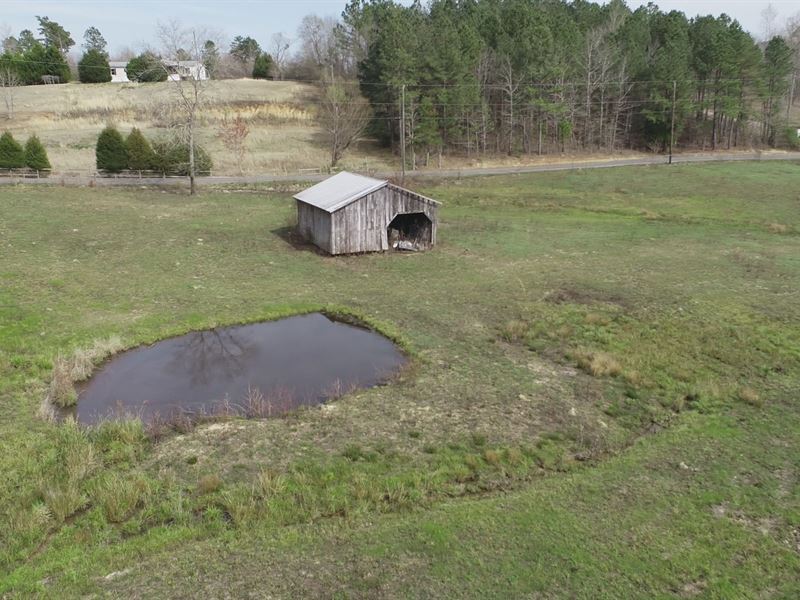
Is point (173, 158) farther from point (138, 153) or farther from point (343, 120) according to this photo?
point (343, 120)

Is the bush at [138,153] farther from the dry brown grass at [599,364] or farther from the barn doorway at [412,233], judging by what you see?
the dry brown grass at [599,364]

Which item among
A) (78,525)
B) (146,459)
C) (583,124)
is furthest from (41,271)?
(583,124)

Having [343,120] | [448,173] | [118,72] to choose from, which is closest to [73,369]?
[448,173]

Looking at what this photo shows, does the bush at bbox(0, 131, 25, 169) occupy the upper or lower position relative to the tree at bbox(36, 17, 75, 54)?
lower

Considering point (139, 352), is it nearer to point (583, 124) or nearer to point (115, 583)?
point (115, 583)

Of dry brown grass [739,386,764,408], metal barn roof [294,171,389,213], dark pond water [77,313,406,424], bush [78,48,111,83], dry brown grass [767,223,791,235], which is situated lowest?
Result: dry brown grass [739,386,764,408]

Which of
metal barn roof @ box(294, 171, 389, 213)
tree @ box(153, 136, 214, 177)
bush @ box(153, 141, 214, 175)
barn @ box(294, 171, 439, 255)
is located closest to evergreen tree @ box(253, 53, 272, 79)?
tree @ box(153, 136, 214, 177)

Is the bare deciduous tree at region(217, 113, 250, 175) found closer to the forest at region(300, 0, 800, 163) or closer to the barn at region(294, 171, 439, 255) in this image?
the forest at region(300, 0, 800, 163)
